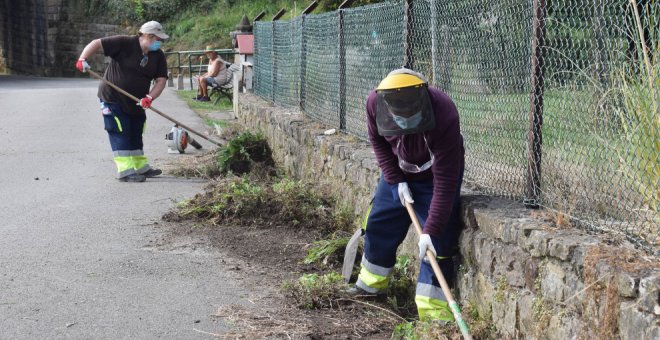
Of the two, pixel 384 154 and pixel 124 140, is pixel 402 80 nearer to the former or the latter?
pixel 384 154

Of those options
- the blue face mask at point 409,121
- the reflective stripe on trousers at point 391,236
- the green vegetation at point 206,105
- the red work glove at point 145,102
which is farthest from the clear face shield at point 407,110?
the green vegetation at point 206,105

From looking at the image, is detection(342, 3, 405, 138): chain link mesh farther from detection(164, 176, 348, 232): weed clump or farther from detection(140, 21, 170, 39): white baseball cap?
detection(140, 21, 170, 39): white baseball cap

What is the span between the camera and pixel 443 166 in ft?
16.0

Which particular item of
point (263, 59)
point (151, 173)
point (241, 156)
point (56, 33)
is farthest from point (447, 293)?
point (56, 33)

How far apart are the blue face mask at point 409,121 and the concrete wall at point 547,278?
1.84ft

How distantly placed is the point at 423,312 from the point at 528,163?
3.26ft

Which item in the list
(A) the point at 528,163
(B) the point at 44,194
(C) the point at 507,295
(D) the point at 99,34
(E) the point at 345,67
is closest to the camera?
(C) the point at 507,295

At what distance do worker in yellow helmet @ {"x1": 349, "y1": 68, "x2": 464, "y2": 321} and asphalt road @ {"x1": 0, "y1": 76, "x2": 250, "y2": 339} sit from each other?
1.02 meters

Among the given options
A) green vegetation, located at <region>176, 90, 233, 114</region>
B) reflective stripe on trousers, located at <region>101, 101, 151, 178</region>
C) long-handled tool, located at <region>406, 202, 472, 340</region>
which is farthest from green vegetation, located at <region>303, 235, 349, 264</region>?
green vegetation, located at <region>176, 90, 233, 114</region>

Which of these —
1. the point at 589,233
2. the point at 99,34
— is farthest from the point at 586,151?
the point at 99,34

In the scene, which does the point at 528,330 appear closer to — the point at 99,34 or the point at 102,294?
the point at 102,294

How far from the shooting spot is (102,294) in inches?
230

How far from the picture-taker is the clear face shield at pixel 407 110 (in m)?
4.86

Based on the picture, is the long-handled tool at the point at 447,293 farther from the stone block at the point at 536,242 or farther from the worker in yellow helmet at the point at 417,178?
the stone block at the point at 536,242
